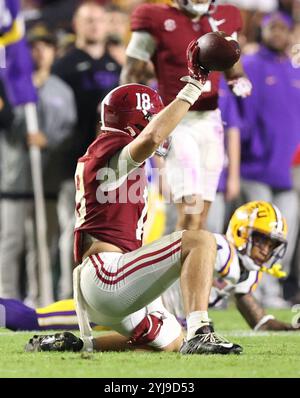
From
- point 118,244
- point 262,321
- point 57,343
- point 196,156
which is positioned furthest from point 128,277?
point 196,156

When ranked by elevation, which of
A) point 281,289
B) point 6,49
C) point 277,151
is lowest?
point 281,289

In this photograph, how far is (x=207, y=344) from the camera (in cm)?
520

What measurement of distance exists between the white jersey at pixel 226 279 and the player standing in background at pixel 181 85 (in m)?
0.44

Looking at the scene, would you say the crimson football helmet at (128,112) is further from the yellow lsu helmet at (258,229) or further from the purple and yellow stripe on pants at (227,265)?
the yellow lsu helmet at (258,229)

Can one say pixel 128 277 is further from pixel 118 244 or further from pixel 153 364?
pixel 153 364

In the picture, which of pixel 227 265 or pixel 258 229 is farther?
pixel 258 229

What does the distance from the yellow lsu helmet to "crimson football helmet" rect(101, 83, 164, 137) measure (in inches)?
63.6

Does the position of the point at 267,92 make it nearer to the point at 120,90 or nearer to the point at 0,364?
the point at 120,90

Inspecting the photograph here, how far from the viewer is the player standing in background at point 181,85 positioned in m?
7.10

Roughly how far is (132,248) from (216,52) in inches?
41.1

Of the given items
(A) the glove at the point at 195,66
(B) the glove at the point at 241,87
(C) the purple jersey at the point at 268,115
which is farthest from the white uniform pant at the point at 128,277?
(C) the purple jersey at the point at 268,115

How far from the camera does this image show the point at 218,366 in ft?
16.0
